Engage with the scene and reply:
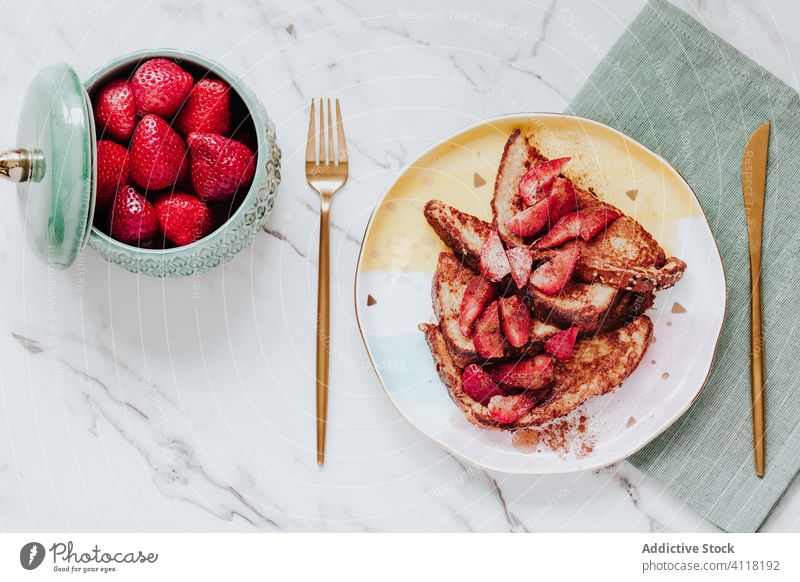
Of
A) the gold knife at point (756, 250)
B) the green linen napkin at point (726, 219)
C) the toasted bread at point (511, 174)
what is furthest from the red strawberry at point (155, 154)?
the gold knife at point (756, 250)

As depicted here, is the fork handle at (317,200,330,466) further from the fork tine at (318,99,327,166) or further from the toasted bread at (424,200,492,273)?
the toasted bread at (424,200,492,273)

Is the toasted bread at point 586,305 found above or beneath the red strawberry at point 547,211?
beneath

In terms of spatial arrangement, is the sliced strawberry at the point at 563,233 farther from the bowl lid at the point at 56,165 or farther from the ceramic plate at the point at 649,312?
the bowl lid at the point at 56,165

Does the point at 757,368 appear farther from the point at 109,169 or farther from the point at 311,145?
the point at 109,169

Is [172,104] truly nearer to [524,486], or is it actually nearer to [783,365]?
[524,486]

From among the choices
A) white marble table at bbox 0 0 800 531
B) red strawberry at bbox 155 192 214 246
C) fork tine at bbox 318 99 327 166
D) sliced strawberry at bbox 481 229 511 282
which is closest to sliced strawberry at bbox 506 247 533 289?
sliced strawberry at bbox 481 229 511 282
